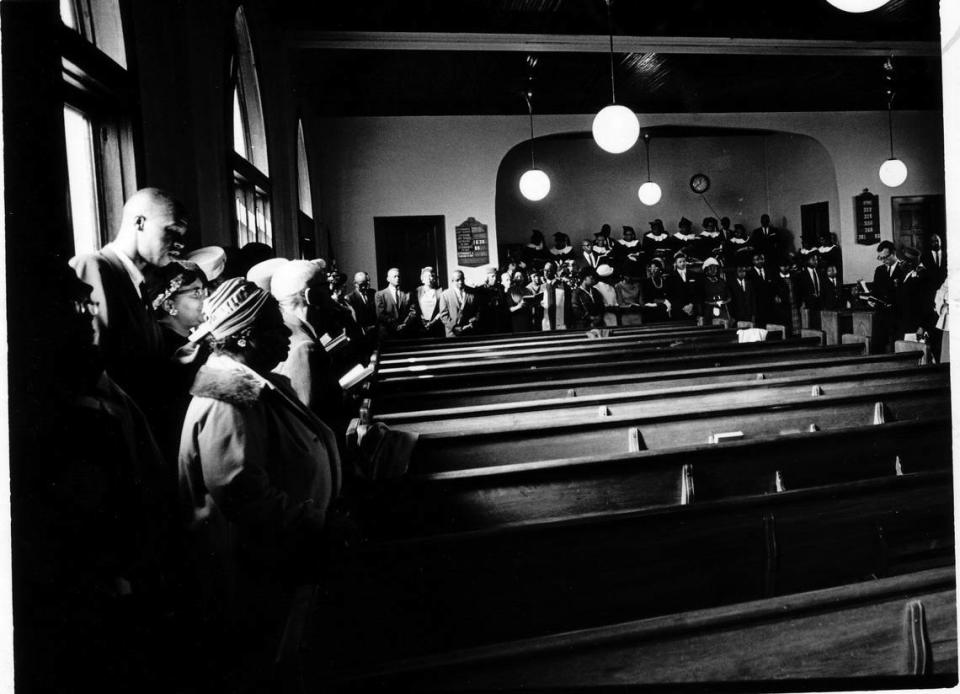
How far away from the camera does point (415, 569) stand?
1722 mm

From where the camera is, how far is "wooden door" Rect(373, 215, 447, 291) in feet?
36.8

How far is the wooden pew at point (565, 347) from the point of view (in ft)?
18.8

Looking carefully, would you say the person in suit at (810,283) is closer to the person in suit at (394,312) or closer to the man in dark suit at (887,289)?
the man in dark suit at (887,289)

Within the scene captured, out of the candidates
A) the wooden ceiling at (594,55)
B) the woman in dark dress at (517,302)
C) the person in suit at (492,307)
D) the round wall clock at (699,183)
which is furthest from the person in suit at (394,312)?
the round wall clock at (699,183)

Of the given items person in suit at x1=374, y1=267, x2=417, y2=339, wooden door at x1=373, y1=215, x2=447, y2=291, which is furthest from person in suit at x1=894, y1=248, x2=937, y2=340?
wooden door at x1=373, y1=215, x2=447, y2=291

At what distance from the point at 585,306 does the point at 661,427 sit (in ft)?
23.1

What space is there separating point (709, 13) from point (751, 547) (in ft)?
22.1

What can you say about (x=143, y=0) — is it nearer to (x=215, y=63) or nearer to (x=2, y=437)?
(x=215, y=63)

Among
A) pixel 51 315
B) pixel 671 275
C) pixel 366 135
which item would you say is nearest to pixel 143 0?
pixel 51 315

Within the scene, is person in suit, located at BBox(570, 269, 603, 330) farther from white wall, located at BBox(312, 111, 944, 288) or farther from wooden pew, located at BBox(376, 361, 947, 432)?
wooden pew, located at BBox(376, 361, 947, 432)

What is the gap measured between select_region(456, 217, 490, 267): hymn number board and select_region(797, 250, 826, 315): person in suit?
504 centimetres

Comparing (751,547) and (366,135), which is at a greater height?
(366,135)

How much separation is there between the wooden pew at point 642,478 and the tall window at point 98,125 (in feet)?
5.02

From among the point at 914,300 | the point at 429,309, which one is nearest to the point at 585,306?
the point at 429,309
